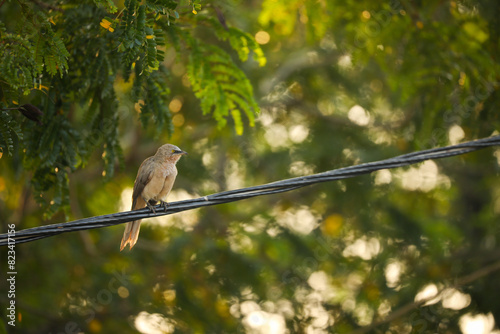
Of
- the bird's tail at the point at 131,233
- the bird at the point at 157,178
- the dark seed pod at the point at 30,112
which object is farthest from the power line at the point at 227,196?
the bird at the point at 157,178

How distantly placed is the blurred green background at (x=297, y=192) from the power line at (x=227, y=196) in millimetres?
1395

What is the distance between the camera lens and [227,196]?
3982mm

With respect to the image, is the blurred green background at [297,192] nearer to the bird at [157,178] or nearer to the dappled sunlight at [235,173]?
the dappled sunlight at [235,173]

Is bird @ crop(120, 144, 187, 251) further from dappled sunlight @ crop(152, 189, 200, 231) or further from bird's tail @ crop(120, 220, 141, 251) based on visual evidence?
dappled sunlight @ crop(152, 189, 200, 231)

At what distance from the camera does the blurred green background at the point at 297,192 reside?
703 centimetres

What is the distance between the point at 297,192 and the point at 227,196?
8522 millimetres

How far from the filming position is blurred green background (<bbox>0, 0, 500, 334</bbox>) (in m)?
7.03

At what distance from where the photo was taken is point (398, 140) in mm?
11930

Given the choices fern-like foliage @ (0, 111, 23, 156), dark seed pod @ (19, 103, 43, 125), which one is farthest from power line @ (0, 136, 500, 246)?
dark seed pod @ (19, 103, 43, 125)

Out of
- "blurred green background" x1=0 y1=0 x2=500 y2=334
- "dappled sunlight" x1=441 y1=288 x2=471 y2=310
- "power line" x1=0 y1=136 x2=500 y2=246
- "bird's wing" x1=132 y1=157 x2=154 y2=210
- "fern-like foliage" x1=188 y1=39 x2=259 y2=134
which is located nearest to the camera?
"power line" x1=0 y1=136 x2=500 y2=246

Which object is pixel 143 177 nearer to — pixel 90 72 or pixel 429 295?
pixel 90 72

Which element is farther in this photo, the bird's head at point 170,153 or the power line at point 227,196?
the bird's head at point 170,153

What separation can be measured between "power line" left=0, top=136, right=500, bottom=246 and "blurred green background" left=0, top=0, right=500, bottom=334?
54.9 inches

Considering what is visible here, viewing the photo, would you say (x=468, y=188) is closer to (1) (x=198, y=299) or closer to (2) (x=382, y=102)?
(2) (x=382, y=102)
